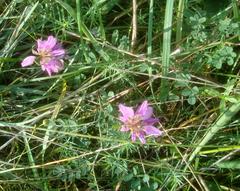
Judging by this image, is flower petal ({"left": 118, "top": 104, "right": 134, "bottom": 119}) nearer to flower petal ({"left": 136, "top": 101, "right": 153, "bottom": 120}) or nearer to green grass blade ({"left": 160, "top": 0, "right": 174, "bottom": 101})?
flower petal ({"left": 136, "top": 101, "right": 153, "bottom": 120})

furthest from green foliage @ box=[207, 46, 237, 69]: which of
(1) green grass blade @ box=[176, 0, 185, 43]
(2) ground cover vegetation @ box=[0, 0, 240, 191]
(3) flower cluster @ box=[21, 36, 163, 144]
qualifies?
(3) flower cluster @ box=[21, 36, 163, 144]

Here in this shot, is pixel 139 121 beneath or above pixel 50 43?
beneath

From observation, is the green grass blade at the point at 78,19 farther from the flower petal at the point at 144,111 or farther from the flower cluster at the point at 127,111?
the flower petal at the point at 144,111

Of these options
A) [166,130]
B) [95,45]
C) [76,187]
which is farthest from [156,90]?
[76,187]

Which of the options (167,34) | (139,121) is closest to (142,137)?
(139,121)

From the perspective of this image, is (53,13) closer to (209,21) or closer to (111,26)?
(111,26)

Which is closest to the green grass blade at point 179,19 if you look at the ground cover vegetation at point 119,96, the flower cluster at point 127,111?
the ground cover vegetation at point 119,96

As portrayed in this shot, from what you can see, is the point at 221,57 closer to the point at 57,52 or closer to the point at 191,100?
the point at 191,100
